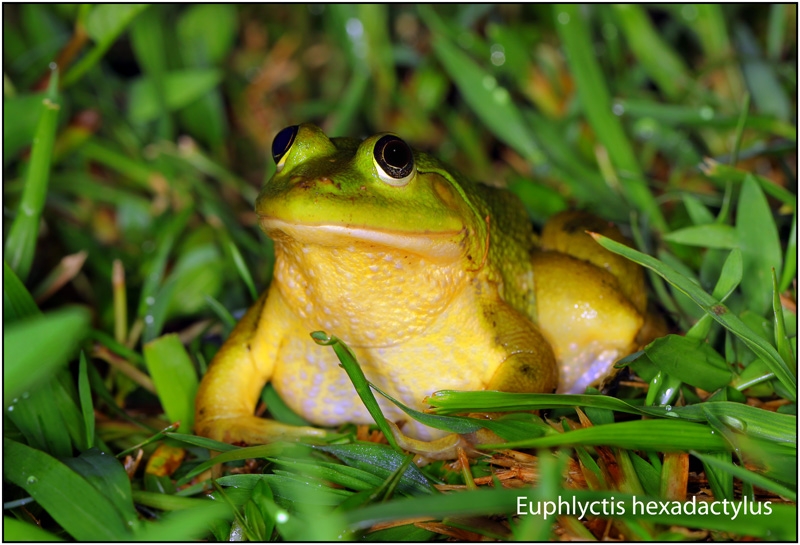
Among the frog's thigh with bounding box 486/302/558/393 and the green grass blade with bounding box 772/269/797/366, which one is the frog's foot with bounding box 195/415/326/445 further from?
the green grass blade with bounding box 772/269/797/366

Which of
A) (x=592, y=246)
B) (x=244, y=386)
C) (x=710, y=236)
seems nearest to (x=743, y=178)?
(x=710, y=236)

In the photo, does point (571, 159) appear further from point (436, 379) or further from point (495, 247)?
point (436, 379)

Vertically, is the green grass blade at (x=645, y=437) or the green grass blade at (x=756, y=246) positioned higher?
the green grass blade at (x=756, y=246)

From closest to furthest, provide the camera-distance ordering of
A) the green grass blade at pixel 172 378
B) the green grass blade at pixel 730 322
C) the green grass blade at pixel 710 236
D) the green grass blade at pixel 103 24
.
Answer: the green grass blade at pixel 730 322, the green grass blade at pixel 172 378, the green grass blade at pixel 710 236, the green grass blade at pixel 103 24

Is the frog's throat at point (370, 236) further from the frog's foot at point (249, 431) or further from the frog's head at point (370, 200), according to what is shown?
the frog's foot at point (249, 431)

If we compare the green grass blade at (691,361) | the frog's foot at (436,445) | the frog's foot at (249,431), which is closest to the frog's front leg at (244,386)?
the frog's foot at (249,431)

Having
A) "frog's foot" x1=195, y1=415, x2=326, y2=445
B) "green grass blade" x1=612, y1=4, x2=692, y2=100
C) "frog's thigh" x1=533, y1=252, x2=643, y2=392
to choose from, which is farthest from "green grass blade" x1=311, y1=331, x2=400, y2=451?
"green grass blade" x1=612, y1=4, x2=692, y2=100
